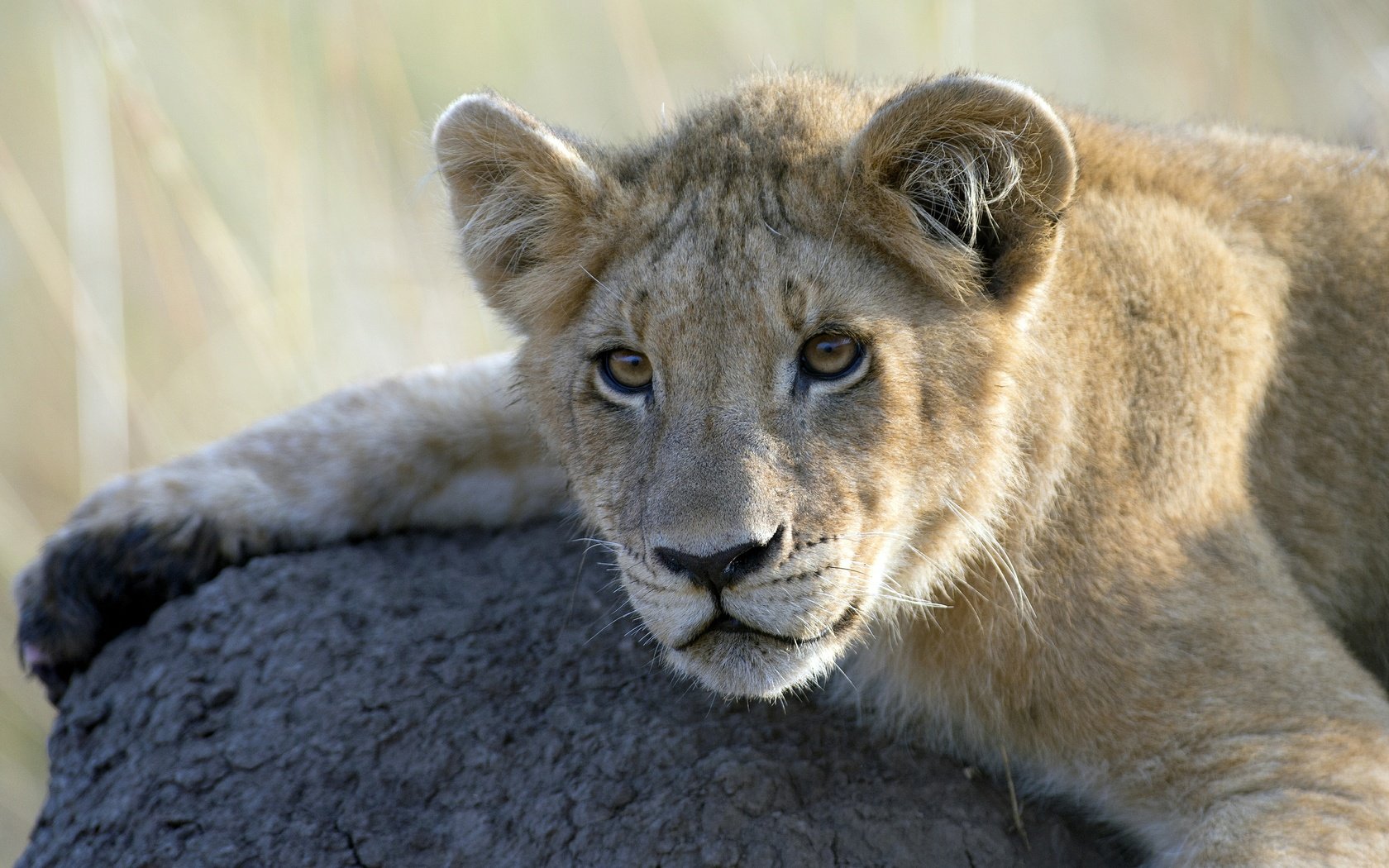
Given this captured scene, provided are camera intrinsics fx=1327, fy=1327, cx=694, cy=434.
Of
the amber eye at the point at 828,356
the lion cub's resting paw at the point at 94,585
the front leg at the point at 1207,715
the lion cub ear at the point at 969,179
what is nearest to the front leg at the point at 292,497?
the lion cub's resting paw at the point at 94,585

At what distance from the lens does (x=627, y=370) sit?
131 inches

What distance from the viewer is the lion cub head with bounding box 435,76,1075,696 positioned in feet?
9.65

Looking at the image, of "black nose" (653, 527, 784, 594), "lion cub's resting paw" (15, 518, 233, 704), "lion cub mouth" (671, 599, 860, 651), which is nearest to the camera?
"black nose" (653, 527, 784, 594)

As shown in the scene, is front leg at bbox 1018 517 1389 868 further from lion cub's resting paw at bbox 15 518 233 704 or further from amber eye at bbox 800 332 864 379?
lion cub's resting paw at bbox 15 518 233 704

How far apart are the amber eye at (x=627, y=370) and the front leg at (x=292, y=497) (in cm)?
76

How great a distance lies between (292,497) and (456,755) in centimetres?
124

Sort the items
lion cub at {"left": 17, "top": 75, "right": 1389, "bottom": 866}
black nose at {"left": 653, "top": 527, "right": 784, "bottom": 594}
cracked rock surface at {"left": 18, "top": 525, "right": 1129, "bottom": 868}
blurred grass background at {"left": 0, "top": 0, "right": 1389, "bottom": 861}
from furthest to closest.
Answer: blurred grass background at {"left": 0, "top": 0, "right": 1389, "bottom": 861}, cracked rock surface at {"left": 18, "top": 525, "right": 1129, "bottom": 868}, lion cub at {"left": 17, "top": 75, "right": 1389, "bottom": 866}, black nose at {"left": 653, "top": 527, "right": 784, "bottom": 594}

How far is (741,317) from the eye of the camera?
3076 mm

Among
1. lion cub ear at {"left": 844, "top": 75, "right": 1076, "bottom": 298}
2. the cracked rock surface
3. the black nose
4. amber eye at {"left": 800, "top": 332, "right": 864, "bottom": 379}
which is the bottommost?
the cracked rock surface

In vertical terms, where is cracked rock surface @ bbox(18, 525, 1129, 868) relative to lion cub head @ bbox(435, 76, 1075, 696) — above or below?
below

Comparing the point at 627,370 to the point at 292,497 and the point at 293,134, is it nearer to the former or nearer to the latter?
the point at 292,497

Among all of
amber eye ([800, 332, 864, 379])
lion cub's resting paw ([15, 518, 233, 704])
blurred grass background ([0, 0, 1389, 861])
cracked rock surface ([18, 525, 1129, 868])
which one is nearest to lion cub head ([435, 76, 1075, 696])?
amber eye ([800, 332, 864, 379])

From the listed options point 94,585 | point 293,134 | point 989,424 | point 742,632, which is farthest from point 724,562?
point 293,134

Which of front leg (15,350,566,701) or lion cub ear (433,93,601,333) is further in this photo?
front leg (15,350,566,701)
